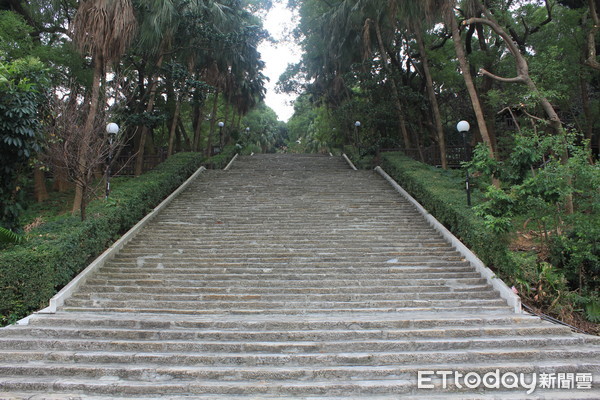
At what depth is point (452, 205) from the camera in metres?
9.86

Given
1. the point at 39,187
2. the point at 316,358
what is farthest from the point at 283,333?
the point at 39,187

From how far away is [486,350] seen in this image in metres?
5.49

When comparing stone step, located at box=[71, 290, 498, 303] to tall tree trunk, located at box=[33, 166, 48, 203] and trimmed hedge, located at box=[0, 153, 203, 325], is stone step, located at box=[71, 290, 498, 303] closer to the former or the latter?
trimmed hedge, located at box=[0, 153, 203, 325]

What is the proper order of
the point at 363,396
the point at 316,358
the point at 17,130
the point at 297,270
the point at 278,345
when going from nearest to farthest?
the point at 363,396 < the point at 316,358 < the point at 278,345 < the point at 17,130 < the point at 297,270

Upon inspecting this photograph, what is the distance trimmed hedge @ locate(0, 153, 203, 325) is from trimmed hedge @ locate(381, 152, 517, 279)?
8278 millimetres

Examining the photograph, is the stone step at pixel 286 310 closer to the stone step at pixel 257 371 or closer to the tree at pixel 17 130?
the stone step at pixel 257 371

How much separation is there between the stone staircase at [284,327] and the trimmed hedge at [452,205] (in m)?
0.53

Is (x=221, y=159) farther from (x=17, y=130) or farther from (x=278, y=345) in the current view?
(x=278, y=345)

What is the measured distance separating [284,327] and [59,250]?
443 centimetres

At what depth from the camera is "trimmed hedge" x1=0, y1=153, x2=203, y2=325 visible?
640cm

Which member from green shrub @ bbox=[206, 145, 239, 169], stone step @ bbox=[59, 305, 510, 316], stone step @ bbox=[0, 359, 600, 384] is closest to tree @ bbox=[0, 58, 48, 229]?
stone step @ bbox=[59, 305, 510, 316]

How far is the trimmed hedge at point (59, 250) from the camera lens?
640 cm

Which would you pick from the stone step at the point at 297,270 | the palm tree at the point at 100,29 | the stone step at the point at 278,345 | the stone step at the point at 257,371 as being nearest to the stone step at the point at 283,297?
the stone step at the point at 297,270

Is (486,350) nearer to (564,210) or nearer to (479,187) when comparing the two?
(564,210)
